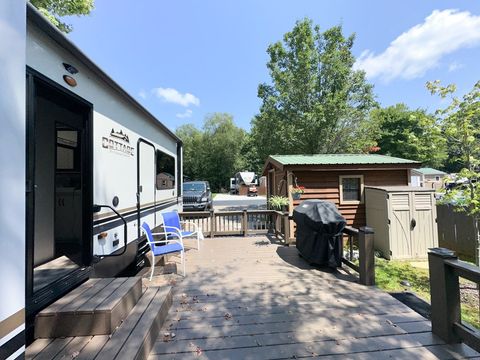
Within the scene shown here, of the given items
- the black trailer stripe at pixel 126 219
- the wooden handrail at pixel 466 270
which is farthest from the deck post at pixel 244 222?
the wooden handrail at pixel 466 270

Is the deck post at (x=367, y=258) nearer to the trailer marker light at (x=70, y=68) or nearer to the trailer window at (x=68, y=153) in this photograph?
the trailer marker light at (x=70, y=68)

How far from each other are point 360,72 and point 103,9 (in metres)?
13.8

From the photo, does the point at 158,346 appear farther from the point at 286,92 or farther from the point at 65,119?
the point at 286,92

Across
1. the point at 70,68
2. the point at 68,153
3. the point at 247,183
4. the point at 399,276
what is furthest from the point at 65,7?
the point at 247,183

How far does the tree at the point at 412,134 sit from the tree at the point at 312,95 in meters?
1.56

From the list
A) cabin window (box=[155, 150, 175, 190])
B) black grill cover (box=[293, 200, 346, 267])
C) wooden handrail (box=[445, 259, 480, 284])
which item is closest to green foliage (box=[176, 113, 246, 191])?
cabin window (box=[155, 150, 175, 190])

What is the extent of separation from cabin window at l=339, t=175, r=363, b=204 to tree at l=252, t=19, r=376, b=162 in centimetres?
708

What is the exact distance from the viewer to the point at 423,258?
660cm

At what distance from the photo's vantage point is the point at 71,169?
13.5 ft

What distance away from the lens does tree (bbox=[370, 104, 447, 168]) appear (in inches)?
207

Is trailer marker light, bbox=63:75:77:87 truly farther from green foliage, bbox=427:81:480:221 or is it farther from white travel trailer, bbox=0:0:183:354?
green foliage, bbox=427:81:480:221

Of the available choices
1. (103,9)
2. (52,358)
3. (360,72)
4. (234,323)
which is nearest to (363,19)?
(360,72)

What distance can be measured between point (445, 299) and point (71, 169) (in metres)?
5.01

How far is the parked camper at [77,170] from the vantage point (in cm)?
201
